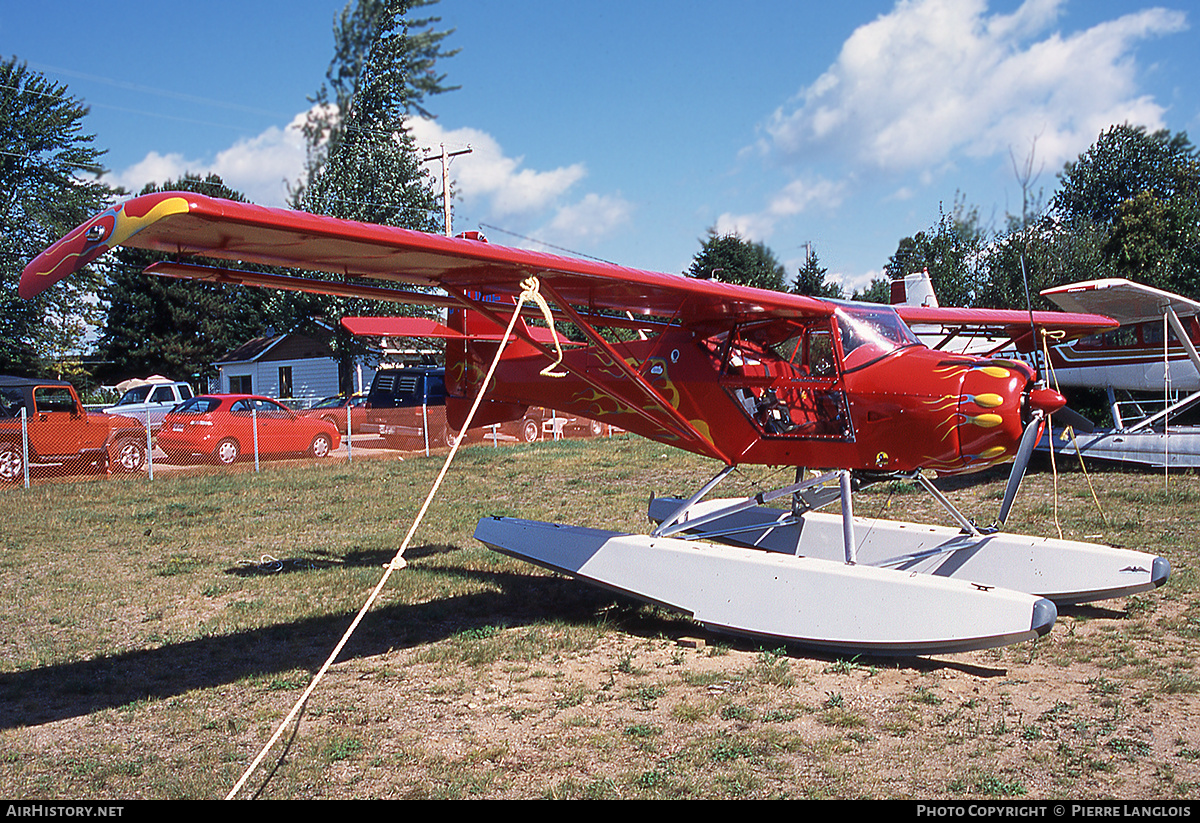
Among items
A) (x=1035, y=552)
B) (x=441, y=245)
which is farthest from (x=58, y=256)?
(x=1035, y=552)

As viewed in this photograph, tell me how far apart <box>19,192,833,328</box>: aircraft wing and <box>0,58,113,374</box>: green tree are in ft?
97.8

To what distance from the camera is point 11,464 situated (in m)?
16.3

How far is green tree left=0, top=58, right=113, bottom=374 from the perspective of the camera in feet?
105

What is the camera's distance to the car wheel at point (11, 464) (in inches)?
637

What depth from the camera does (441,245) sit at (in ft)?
18.1

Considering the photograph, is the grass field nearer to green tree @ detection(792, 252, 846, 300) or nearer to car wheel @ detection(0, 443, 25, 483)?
car wheel @ detection(0, 443, 25, 483)

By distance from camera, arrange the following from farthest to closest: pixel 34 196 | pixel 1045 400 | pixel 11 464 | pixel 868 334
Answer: pixel 34 196 → pixel 11 464 → pixel 868 334 → pixel 1045 400

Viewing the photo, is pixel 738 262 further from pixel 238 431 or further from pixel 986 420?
pixel 986 420

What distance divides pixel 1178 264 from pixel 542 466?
62.4 feet

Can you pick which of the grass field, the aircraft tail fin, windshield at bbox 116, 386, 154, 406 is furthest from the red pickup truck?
the aircraft tail fin

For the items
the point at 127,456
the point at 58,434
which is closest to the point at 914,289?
the point at 127,456

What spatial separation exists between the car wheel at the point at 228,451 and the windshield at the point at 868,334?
51.2ft

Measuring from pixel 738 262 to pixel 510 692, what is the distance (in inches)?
1464

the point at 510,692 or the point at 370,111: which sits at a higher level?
the point at 370,111
